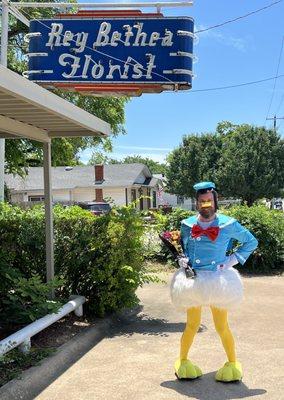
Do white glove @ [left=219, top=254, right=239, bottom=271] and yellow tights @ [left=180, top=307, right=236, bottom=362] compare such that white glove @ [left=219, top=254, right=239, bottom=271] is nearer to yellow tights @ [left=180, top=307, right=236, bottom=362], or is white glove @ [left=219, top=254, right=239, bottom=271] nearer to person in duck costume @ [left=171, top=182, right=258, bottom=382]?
person in duck costume @ [left=171, top=182, right=258, bottom=382]

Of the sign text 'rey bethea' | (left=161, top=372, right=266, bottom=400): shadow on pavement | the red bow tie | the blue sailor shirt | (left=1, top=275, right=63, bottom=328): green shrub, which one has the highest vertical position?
the sign text 'rey bethea'

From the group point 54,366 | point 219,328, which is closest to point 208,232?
point 219,328

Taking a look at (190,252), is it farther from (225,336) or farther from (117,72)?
(117,72)

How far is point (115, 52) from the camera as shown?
9336 millimetres

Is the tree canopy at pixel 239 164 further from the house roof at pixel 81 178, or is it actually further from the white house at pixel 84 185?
the white house at pixel 84 185

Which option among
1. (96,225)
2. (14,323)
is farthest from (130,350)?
(96,225)

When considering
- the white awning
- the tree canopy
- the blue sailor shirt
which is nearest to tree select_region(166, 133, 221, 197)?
the tree canopy

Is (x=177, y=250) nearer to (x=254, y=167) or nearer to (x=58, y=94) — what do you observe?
(x=58, y=94)

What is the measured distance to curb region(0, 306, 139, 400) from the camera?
4.41 meters

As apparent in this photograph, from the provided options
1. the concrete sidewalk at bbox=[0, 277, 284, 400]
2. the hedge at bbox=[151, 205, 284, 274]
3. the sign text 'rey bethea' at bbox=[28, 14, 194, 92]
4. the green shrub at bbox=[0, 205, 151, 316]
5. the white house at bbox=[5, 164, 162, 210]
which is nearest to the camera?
the concrete sidewalk at bbox=[0, 277, 284, 400]

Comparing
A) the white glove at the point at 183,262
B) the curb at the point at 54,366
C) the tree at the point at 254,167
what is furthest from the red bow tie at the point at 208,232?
the tree at the point at 254,167

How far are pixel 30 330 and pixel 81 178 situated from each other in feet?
140

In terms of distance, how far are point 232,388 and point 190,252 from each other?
3.99 ft

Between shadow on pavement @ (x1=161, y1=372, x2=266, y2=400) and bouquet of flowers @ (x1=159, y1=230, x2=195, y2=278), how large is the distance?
0.95 metres
